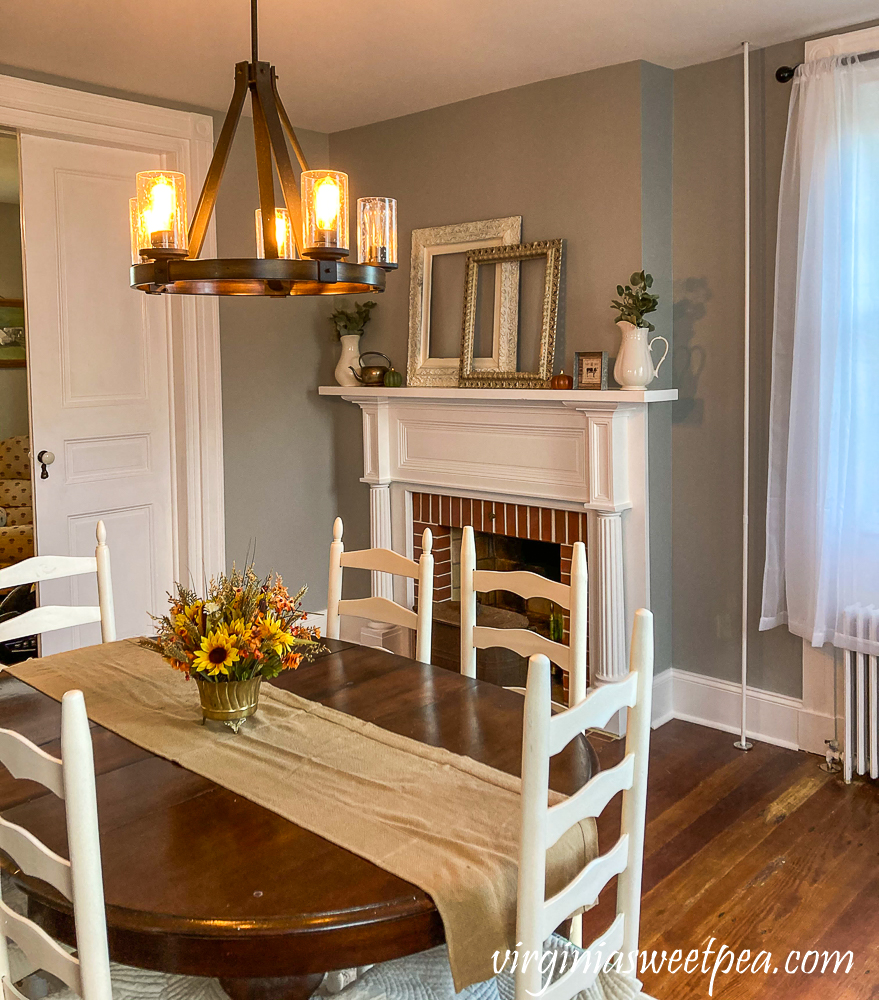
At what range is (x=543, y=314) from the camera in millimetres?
3803

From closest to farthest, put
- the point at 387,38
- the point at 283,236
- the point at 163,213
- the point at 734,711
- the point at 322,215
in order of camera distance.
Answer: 1. the point at 322,215
2. the point at 163,213
3. the point at 283,236
4. the point at 387,38
5. the point at 734,711

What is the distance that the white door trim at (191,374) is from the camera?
3.92 metres

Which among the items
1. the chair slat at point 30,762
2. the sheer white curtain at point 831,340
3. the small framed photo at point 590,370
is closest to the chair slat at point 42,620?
the chair slat at point 30,762

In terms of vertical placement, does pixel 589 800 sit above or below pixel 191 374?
below

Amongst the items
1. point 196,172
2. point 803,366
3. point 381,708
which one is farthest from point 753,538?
point 196,172

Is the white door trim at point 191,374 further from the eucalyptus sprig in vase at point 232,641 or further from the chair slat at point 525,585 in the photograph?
the eucalyptus sprig in vase at point 232,641

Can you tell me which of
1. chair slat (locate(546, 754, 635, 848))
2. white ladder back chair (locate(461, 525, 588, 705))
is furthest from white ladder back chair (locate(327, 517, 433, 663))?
chair slat (locate(546, 754, 635, 848))

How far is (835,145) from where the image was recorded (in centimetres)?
314

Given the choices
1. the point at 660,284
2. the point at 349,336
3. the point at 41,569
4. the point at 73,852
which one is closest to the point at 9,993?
the point at 73,852

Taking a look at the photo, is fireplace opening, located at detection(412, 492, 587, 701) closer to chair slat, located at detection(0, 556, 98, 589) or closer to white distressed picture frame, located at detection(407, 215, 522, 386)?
white distressed picture frame, located at detection(407, 215, 522, 386)

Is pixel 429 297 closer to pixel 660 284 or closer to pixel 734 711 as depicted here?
pixel 660 284

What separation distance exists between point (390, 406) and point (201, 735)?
8.79 feet

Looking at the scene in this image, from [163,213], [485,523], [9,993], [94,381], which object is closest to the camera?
[9,993]

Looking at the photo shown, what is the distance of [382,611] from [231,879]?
1305 millimetres
